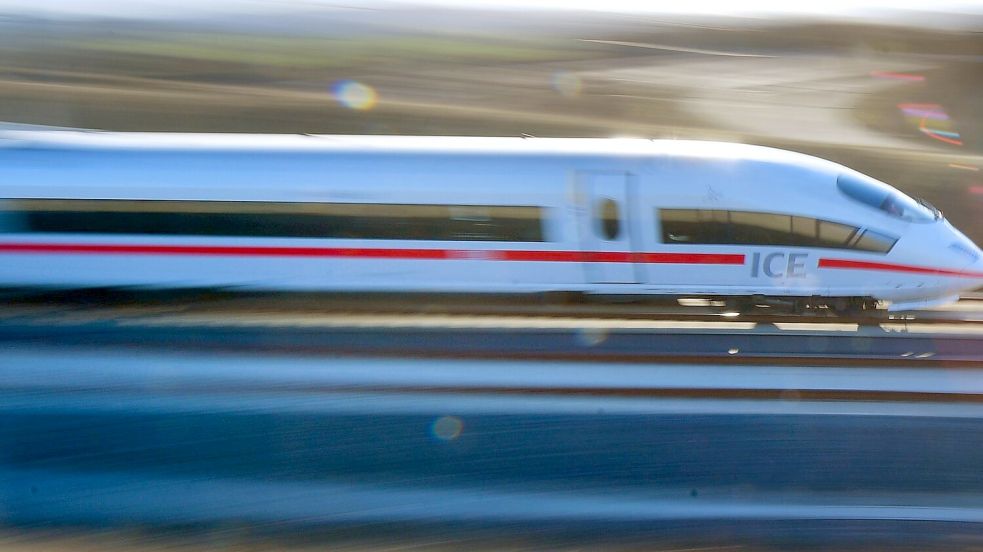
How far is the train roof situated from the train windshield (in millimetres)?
276

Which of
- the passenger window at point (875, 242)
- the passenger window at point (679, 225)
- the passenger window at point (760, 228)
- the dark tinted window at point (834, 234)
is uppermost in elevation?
the passenger window at point (679, 225)

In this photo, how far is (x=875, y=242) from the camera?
8.14 m

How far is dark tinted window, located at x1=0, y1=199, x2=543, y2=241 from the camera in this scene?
335 inches

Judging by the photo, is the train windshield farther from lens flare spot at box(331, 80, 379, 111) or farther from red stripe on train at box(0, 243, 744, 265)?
lens flare spot at box(331, 80, 379, 111)

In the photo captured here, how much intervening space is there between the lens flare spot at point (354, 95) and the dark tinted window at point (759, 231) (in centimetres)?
1686

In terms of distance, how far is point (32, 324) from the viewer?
8.23m

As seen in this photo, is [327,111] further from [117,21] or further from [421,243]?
[117,21]

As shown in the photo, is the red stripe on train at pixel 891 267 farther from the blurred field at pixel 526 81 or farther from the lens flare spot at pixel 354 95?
the lens flare spot at pixel 354 95

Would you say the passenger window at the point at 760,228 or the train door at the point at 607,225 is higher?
the train door at the point at 607,225

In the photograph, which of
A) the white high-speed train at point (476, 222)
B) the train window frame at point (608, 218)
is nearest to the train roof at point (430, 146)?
the white high-speed train at point (476, 222)

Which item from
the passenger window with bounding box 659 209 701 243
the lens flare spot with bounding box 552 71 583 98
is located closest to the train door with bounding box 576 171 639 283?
the passenger window with bounding box 659 209 701 243

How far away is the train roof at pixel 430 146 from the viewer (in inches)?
337

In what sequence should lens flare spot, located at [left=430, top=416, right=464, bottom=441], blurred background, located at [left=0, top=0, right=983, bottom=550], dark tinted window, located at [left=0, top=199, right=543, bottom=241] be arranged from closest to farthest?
blurred background, located at [left=0, top=0, right=983, bottom=550] < lens flare spot, located at [left=430, top=416, right=464, bottom=441] < dark tinted window, located at [left=0, top=199, right=543, bottom=241]

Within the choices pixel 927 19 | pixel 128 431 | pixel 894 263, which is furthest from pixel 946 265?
pixel 927 19
